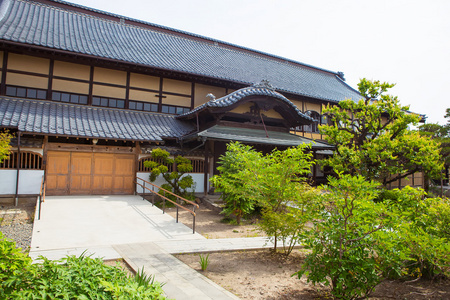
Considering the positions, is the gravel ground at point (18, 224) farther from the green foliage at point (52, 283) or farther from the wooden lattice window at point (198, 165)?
the wooden lattice window at point (198, 165)

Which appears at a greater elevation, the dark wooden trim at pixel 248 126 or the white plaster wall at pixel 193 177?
the dark wooden trim at pixel 248 126

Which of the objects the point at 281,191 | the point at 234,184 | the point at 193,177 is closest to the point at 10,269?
the point at 281,191

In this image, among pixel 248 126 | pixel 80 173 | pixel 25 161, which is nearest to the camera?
pixel 25 161

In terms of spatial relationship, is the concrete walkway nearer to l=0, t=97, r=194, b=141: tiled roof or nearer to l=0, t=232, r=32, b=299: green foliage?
→ l=0, t=232, r=32, b=299: green foliage

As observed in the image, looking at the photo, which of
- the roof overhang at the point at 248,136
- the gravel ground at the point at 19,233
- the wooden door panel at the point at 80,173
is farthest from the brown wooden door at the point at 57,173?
the roof overhang at the point at 248,136

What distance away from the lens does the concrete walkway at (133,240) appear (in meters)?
5.12

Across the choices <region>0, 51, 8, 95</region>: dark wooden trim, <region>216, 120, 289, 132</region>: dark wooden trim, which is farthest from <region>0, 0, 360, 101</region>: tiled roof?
<region>216, 120, 289, 132</region>: dark wooden trim

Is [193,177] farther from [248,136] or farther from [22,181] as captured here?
[22,181]

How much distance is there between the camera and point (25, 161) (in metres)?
11.9

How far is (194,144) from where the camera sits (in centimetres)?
1518

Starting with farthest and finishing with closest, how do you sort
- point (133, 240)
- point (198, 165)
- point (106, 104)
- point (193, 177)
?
point (198, 165)
point (193, 177)
point (106, 104)
point (133, 240)

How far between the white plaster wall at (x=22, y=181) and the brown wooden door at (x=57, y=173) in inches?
24.8

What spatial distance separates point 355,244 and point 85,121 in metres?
12.0

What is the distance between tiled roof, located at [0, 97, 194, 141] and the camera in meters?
11.4
